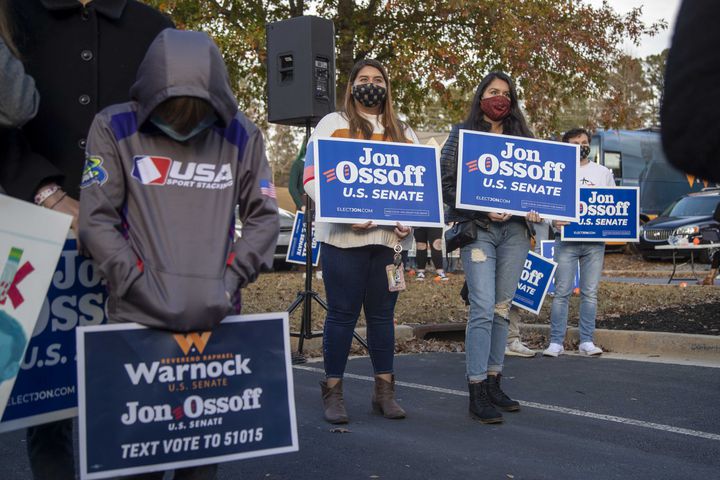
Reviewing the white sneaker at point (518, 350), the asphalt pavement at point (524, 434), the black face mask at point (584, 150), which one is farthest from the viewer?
the black face mask at point (584, 150)

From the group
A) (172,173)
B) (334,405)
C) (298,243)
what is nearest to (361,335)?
(298,243)

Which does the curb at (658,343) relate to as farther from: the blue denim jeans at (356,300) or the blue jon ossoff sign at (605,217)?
the blue denim jeans at (356,300)

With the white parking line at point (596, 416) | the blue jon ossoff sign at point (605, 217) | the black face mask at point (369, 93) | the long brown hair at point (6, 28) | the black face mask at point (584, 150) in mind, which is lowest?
the white parking line at point (596, 416)

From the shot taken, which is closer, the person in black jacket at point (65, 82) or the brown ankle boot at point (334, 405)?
the person in black jacket at point (65, 82)

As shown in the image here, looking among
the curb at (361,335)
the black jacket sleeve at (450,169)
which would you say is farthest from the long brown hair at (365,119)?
the curb at (361,335)

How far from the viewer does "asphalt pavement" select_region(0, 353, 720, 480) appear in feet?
14.7

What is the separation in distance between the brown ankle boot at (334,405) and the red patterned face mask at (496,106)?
6.33 feet

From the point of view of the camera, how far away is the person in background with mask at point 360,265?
17.9ft

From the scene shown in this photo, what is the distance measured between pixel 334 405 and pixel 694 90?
4.54 meters

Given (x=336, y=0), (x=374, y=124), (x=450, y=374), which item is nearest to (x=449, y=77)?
(x=336, y=0)

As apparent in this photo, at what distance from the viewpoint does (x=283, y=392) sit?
2.96 m

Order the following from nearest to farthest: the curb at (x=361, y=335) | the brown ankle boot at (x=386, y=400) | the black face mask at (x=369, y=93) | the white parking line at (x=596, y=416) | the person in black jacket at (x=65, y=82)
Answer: the person in black jacket at (x=65, y=82) → the white parking line at (x=596, y=416) → the black face mask at (x=369, y=93) → the brown ankle boot at (x=386, y=400) → the curb at (x=361, y=335)

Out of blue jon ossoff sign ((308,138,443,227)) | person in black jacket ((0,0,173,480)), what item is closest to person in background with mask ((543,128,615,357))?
blue jon ossoff sign ((308,138,443,227))

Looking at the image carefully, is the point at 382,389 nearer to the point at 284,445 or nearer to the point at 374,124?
the point at 374,124
